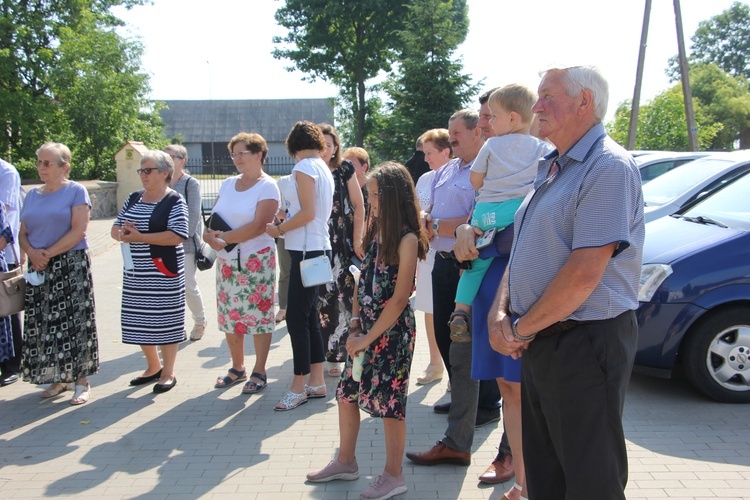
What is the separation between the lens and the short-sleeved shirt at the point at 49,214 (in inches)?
199

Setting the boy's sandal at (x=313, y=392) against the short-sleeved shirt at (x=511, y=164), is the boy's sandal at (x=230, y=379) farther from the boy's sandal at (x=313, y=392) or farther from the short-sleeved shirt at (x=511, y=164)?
the short-sleeved shirt at (x=511, y=164)

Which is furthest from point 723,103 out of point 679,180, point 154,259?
point 154,259

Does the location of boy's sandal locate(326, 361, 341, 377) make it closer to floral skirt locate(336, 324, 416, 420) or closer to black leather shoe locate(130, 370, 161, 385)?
black leather shoe locate(130, 370, 161, 385)

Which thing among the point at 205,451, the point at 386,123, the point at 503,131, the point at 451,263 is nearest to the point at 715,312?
the point at 451,263

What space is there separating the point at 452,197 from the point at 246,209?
6.40 feet

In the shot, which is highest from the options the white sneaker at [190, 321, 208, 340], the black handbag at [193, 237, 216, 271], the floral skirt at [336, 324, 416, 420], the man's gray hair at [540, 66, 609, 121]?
the man's gray hair at [540, 66, 609, 121]

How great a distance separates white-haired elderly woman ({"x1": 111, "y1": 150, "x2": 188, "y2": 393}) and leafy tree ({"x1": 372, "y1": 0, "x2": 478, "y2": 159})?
1745 centimetres

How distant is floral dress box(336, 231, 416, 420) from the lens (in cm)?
351

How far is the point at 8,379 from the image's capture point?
5684 mm

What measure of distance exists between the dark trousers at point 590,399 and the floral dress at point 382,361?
3.97 feet

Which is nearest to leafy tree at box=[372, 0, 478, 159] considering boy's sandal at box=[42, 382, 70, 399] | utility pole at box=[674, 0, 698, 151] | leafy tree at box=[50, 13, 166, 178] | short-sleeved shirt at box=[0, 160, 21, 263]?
utility pole at box=[674, 0, 698, 151]

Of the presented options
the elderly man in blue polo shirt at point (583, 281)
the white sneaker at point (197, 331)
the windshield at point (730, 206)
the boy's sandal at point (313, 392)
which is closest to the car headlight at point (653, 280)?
the windshield at point (730, 206)

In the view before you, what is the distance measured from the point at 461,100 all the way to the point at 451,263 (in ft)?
63.2

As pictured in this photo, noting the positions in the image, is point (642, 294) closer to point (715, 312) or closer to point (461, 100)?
point (715, 312)
